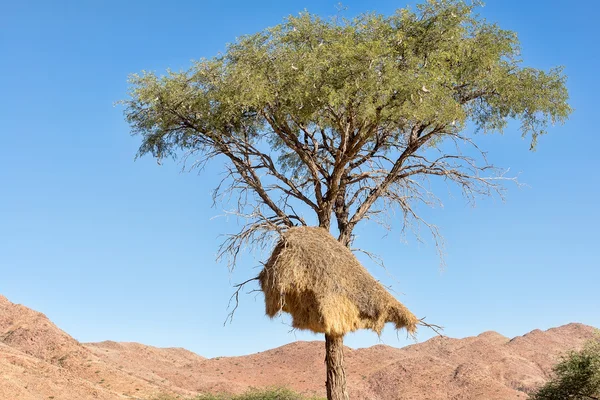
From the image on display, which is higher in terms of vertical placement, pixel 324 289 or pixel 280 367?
pixel 280 367

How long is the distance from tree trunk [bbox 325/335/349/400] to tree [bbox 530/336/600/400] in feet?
33.0

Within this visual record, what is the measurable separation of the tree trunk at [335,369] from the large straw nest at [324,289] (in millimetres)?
893

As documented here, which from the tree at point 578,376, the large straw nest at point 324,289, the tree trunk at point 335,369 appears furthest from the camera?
the tree at point 578,376

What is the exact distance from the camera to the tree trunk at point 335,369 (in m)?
14.3

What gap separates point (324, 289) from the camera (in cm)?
1317

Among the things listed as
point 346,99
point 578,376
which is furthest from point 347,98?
point 578,376

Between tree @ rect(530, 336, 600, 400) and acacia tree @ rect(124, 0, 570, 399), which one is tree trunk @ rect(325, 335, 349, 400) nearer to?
acacia tree @ rect(124, 0, 570, 399)

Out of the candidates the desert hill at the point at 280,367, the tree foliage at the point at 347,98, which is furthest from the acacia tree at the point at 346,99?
the desert hill at the point at 280,367

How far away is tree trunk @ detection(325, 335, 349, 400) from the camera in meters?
14.3

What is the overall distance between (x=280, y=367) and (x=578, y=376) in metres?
22.2

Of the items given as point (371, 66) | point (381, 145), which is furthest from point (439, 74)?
point (381, 145)

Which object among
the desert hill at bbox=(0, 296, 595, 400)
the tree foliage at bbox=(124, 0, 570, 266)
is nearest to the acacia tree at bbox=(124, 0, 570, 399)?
the tree foliage at bbox=(124, 0, 570, 266)

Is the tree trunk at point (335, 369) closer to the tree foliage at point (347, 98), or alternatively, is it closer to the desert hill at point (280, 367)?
the tree foliage at point (347, 98)

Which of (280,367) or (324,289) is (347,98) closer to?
(324,289)
